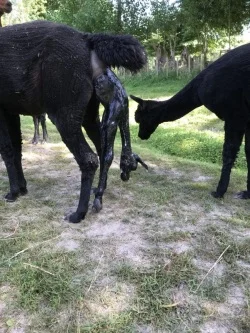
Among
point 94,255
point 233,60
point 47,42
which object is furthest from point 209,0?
point 94,255

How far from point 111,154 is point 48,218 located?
0.95 m

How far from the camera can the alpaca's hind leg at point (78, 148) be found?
3.69 meters

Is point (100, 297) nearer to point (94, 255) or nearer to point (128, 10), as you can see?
point (94, 255)

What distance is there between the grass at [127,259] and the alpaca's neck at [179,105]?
93 cm

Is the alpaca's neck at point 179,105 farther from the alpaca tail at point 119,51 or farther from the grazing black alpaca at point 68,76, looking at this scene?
the alpaca tail at point 119,51

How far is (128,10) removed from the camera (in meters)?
24.8

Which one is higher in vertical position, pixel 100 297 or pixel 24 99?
pixel 24 99

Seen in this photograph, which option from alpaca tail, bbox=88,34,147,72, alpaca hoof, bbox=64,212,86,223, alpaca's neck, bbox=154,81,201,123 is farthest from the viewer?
alpaca's neck, bbox=154,81,201,123

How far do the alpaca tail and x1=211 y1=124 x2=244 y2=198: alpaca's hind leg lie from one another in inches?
59.9

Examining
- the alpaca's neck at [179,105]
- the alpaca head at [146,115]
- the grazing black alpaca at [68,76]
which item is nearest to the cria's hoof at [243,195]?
the alpaca's neck at [179,105]

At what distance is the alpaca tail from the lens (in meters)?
3.60

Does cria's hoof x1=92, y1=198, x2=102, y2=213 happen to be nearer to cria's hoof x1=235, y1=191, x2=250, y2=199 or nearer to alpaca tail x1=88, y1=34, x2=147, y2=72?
alpaca tail x1=88, y1=34, x2=147, y2=72

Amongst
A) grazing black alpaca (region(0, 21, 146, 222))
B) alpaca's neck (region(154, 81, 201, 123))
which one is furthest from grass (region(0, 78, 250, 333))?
alpaca's neck (region(154, 81, 201, 123))

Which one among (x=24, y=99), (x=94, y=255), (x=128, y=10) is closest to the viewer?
(x=94, y=255)
